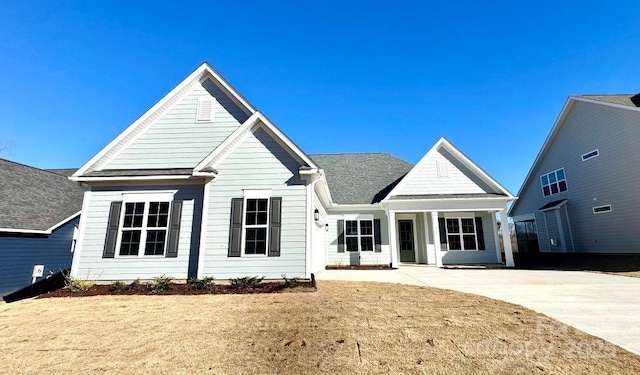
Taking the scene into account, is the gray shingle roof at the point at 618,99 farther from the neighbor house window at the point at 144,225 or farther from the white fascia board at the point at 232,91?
the neighbor house window at the point at 144,225

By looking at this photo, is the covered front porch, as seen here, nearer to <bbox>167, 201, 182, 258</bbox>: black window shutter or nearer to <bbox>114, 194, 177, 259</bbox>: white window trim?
<bbox>167, 201, 182, 258</bbox>: black window shutter

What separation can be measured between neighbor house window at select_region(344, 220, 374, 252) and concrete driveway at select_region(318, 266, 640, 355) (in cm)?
521

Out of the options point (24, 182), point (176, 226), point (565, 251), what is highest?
point (24, 182)

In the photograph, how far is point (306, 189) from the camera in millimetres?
9242

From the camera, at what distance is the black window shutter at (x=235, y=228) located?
8.82m

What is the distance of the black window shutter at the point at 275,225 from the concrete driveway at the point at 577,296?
4.05 meters

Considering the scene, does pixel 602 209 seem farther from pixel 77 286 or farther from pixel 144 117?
pixel 77 286

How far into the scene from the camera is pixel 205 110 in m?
10.8

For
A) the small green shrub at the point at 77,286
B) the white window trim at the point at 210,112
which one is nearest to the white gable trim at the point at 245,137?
the white window trim at the point at 210,112

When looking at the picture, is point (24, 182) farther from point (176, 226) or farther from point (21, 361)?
point (21, 361)

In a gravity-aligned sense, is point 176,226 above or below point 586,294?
above

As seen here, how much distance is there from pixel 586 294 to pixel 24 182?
22.8m

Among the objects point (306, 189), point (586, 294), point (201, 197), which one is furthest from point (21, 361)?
point (586, 294)

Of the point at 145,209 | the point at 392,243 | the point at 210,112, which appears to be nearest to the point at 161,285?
the point at 145,209
